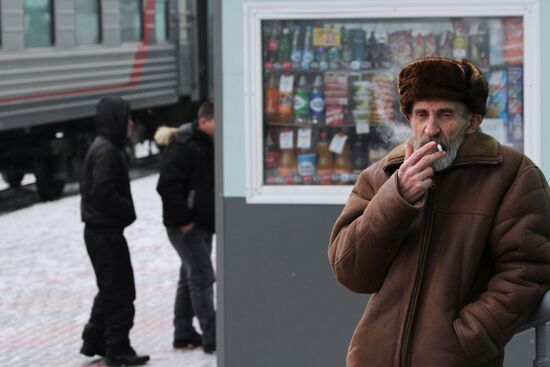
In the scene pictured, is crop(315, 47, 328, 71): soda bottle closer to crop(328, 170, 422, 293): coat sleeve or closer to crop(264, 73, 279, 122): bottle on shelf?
crop(264, 73, 279, 122): bottle on shelf

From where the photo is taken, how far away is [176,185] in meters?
7.70

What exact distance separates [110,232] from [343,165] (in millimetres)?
1771

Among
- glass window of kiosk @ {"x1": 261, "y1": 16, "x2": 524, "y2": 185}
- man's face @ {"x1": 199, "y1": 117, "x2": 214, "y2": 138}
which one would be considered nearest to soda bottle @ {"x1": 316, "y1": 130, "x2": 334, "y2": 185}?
glass window of kiosk @ {"x1": 261, "y1": 16, "x2": 524, "y2": 185}

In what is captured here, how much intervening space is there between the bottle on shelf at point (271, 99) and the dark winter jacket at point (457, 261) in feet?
9.48

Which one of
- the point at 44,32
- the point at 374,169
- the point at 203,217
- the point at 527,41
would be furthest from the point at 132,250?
the point at 374,169

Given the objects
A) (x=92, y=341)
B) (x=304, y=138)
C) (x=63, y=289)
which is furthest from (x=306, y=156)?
(x=63, y=289)

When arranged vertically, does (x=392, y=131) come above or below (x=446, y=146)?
below

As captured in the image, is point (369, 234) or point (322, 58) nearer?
point (369, 234)

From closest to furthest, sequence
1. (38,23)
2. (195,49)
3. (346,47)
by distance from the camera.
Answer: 1. (346,47)
2. (38,23)
3. (195,49)

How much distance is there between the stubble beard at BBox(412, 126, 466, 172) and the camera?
10.6 ft

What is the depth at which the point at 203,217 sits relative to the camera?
776cm

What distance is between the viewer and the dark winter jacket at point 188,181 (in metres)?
7.69

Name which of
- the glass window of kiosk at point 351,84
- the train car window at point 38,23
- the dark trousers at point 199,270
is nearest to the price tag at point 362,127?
the glass window of kiosk at point 351,84

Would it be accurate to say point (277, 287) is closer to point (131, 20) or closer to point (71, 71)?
point (71, 71)
